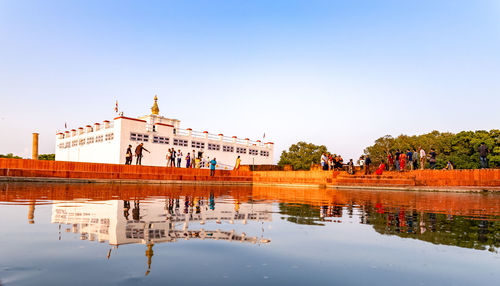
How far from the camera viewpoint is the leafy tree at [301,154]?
2591 inches

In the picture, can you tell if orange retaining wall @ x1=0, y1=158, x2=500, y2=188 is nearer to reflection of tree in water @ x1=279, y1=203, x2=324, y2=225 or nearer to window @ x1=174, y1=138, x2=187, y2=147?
reflection of tree in water @ x1=279, y1=203, x2=324, y2=225

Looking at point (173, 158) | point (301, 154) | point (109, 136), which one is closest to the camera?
point (173, 158)

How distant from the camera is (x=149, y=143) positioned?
4288 cm

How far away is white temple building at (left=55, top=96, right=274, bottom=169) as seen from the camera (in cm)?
4100

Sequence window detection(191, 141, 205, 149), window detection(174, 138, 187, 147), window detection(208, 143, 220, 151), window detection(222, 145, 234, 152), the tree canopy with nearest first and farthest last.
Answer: window detection(174, 138, 187, 147) → the tree canopy → window detection(191, 141, 205, 149) → window detection(208, 143, 220, 151) → window detection(222, 145, 234, 152)

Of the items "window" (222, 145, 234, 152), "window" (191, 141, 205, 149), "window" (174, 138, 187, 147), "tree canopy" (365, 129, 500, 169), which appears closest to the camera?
"window" (174, 138, 187, 147)

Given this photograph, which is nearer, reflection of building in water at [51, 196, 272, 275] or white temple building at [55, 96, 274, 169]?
reflection of building in water at [51, 196, 272, 275]

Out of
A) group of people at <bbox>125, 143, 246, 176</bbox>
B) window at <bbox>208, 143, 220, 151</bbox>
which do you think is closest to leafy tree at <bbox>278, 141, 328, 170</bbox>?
window at <bbox>208, 143, 220, 151</bbox>

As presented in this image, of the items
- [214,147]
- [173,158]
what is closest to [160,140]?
[214,147]

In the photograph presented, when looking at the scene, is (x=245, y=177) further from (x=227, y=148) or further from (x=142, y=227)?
(x=227, y=148)

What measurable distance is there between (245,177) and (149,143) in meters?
20.4

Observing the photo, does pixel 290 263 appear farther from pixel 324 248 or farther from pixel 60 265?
pixel 60 265

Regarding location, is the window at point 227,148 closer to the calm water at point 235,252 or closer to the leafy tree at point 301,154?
the leafy tree at point 301,154

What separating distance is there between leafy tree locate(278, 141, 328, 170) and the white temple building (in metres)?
10.0
